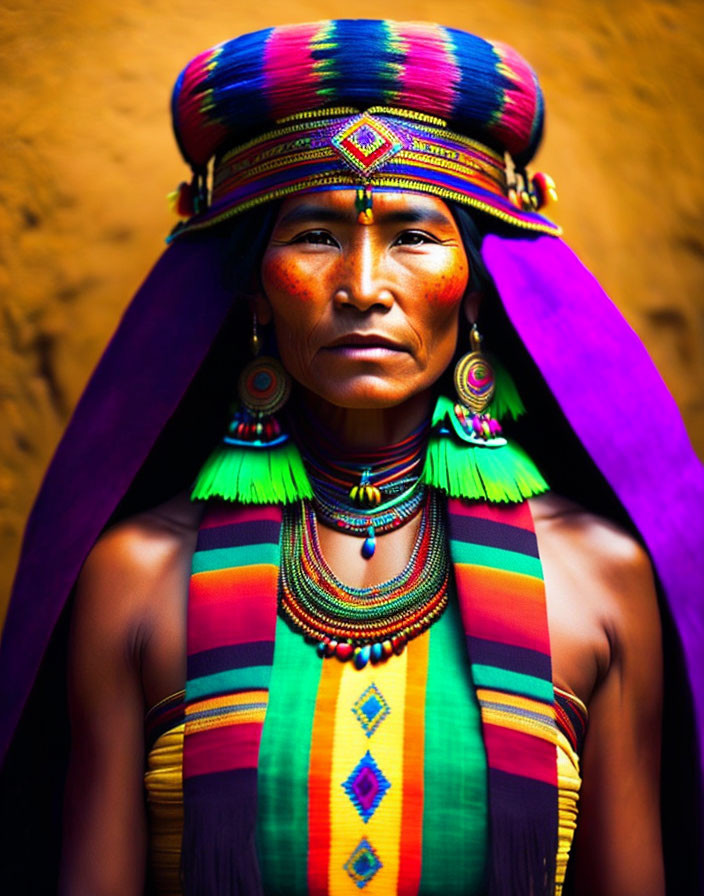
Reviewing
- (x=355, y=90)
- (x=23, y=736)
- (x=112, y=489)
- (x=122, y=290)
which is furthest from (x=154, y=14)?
(x=23, y=736)

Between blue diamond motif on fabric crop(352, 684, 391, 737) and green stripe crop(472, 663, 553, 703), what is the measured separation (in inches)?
6.4

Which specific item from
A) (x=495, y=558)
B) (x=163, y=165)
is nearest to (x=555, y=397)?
(x=495, y=558)

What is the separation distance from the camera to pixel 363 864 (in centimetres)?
188

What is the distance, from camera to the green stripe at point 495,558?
6.53 ft

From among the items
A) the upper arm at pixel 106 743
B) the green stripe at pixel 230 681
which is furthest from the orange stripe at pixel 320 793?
the upper arm at pixel 106 743

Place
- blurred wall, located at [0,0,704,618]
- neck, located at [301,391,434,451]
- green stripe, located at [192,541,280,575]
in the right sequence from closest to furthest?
green stripe, located at [192,541,280,575], neck, located at [301,391,434,451], blurred wall, located at [0,0,704,618]

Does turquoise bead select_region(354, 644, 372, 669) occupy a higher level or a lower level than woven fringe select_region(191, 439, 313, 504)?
lower

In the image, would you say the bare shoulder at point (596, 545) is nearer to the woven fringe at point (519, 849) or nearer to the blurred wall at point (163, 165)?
the woven fringe at point (519, 849)

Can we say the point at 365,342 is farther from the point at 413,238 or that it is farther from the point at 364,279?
the point at 413,238

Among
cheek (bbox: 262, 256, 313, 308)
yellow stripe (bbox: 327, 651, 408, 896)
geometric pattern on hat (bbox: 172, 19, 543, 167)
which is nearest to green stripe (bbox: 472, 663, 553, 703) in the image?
yellow stripe (bbox: 327, 651, 408, 896)

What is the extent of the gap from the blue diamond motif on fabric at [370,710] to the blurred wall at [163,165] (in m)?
1.31

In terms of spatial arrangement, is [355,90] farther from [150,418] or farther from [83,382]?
[83,382]

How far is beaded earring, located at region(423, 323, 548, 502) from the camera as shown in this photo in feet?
6.75

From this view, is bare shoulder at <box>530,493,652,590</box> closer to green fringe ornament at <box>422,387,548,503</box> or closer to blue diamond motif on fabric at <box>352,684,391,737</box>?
green fringe ornament at <box>422,387,548,503</box>
